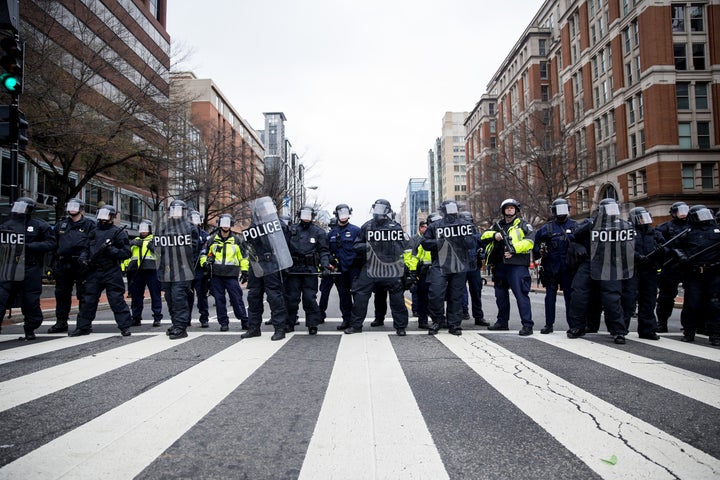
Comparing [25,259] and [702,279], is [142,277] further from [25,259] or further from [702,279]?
[702,279]

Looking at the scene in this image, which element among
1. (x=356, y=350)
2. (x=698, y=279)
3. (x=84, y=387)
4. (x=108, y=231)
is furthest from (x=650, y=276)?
(x=108, y=231)

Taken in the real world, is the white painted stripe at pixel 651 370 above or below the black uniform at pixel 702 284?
below

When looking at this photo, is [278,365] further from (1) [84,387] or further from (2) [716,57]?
(2) [716,57]

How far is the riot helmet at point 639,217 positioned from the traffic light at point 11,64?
9.71 meters

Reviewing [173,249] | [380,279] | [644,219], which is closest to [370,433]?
[380,279]

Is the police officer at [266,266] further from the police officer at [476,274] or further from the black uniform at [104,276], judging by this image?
the police officer at [476,274]

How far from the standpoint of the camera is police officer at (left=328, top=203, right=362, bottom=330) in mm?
7805

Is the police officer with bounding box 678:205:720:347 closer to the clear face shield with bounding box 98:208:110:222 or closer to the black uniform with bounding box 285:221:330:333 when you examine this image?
the black uniform with bounding box 285:221:330:333

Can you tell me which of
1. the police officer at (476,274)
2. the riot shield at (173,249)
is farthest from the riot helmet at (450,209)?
the riot shield at (173,249)

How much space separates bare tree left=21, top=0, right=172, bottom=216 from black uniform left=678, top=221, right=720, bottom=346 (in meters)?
18.5

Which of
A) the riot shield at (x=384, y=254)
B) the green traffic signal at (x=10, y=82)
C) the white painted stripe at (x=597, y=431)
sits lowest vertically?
the white painted stripe at (x=597, y=431)

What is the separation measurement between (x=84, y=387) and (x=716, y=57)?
47.8 meters

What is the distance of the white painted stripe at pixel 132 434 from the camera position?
2.32 meters

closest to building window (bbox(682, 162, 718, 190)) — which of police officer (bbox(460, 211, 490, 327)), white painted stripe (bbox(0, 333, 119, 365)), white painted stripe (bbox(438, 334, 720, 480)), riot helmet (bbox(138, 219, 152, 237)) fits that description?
police officer (bbox(460, 211, 490, 327))
